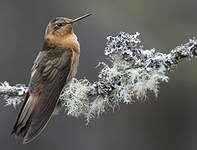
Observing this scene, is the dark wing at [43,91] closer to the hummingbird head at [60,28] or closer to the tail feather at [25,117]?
the tail feather at [25,117]

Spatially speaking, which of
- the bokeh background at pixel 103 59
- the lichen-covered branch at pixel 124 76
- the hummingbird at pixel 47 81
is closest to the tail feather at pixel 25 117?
the hummingbird at pixel 47 81

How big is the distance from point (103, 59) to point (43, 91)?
3310mm

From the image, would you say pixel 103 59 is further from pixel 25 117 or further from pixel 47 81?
pixel 25 117

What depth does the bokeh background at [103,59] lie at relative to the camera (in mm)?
9000

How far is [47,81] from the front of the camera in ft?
18.9

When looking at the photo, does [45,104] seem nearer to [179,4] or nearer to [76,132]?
[76,132]

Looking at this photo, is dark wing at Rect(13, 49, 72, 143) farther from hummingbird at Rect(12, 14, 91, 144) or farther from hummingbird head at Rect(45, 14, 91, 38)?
hummingbird head at Rect(45, 14, 91, 38)

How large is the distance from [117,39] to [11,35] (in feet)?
16.9

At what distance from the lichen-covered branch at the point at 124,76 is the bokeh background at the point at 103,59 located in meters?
3.65

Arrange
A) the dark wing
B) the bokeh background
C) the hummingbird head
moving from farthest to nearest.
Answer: the bokeh background < the hummingbird head < the dark wing

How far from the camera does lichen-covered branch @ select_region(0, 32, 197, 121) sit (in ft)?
15.2

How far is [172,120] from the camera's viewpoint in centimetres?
938

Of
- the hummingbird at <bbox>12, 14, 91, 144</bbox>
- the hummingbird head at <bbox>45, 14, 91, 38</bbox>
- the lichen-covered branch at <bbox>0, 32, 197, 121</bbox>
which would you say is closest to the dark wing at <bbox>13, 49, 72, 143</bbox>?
the hummingbird at <bbox>12, 14, 91, 144</bbox>

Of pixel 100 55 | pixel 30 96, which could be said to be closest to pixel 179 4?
pixel 100 55
